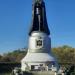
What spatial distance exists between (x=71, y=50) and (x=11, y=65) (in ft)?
117

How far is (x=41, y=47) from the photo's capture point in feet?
158

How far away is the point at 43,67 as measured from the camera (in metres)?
45.2

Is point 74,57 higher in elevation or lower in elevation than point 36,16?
lower

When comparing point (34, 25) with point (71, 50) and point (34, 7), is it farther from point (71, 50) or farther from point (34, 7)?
point (71, 50)

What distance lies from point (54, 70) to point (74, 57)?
48.8 meters

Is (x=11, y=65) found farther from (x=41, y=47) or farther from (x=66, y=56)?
(x=66, y=56)

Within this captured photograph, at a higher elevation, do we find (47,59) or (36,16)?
(36,16)

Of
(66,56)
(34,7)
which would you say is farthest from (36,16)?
(66,56)

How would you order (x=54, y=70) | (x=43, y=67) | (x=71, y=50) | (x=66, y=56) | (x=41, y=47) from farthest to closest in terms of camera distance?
(x=71, y=50), (x=66, y=56), (x=41, y=47), (x=43, y=67), (x=54, y=70)

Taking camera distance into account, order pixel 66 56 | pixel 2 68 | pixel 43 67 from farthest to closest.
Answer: pixel 66 56 < pixel 2 68 < pixel 43 67

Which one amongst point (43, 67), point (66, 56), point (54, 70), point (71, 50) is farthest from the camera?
point (71, 50)

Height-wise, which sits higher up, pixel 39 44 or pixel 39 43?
Answer: pixel 39 43

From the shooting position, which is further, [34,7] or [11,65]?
[11,65]

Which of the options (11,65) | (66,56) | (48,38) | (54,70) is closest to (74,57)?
(66,56)
